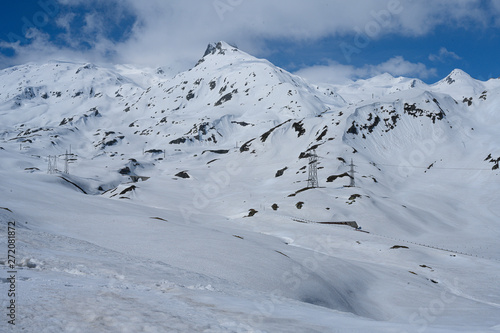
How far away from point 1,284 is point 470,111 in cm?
17058

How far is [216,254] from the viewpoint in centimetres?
1578

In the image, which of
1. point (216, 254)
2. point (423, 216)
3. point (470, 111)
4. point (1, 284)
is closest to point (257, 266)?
point (216, 254)

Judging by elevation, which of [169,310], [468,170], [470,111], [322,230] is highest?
[470,111]

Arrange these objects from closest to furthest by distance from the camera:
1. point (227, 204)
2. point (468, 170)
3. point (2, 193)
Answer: point (2, 193) → point (227, 204) → point (468, 170)

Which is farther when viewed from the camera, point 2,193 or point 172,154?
point 172,154

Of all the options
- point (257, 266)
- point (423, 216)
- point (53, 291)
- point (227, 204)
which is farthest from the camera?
point (227, 204)

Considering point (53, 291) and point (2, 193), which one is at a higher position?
point (2, 193)

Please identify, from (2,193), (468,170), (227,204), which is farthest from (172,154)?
(2,193)

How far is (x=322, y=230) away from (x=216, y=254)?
31556 millimetres

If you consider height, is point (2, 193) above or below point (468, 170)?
below

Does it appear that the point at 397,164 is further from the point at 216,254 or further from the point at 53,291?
the point at 53,291

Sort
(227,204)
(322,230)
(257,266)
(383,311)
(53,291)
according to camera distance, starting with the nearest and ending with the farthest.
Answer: (53,291) → (257,266) → (383,311) → (322,230) → (227,204)

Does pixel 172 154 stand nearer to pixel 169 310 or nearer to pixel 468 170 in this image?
pixel 468 170

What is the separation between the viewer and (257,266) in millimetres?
15445
